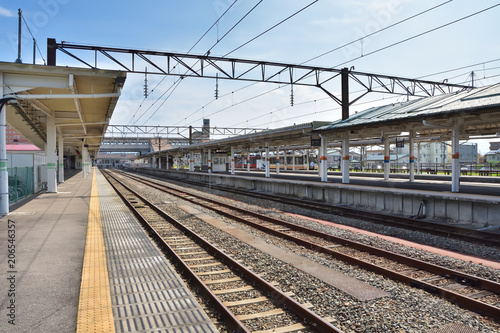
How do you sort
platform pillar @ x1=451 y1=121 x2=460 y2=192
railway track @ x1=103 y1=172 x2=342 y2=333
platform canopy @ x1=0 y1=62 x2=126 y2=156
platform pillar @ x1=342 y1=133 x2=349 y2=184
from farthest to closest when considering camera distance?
platform pillar @ x1=342 y1=133 x2=349 y2=184 → platform pillar @ x1=451 y1=121 x2=460 y2=192 → platform canopy @ x1=0 y1=62 x2=126 y2=156 → railway track @ x1=103 y1=172 x2=342 y2=333

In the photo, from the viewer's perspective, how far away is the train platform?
157 inches

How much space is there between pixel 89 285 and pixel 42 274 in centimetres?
106

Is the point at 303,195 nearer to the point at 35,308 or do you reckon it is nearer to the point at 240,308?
the point at 240,308

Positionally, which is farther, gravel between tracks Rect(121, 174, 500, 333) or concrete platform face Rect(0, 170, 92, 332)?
gravel between tracks Rect(121, 174, 500, 333)

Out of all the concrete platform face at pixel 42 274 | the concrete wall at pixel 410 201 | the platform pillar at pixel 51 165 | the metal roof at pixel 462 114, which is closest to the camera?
the concrete platform face at pixel 42 274

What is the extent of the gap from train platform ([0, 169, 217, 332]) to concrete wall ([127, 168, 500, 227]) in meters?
9.03

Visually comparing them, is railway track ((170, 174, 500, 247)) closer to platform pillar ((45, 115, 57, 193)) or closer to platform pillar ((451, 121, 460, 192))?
platform pillar ((451, 121, 460, 192))

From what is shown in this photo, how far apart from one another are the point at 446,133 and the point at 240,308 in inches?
768

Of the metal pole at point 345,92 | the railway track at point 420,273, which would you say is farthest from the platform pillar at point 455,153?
the metal pole at point 345,92

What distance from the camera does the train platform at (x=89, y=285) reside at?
398 cm

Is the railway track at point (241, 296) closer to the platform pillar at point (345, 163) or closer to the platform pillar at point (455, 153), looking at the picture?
the platform pillar at point (455, 153)

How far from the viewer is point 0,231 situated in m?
8.68

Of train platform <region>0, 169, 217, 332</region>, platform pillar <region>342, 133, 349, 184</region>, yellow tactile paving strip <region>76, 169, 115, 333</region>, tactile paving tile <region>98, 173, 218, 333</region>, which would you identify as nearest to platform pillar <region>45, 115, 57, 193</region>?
train platform <region>0, 169, 217, 332</region>

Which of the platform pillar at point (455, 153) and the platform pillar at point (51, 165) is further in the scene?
the platform pillar at point (51, 165)
